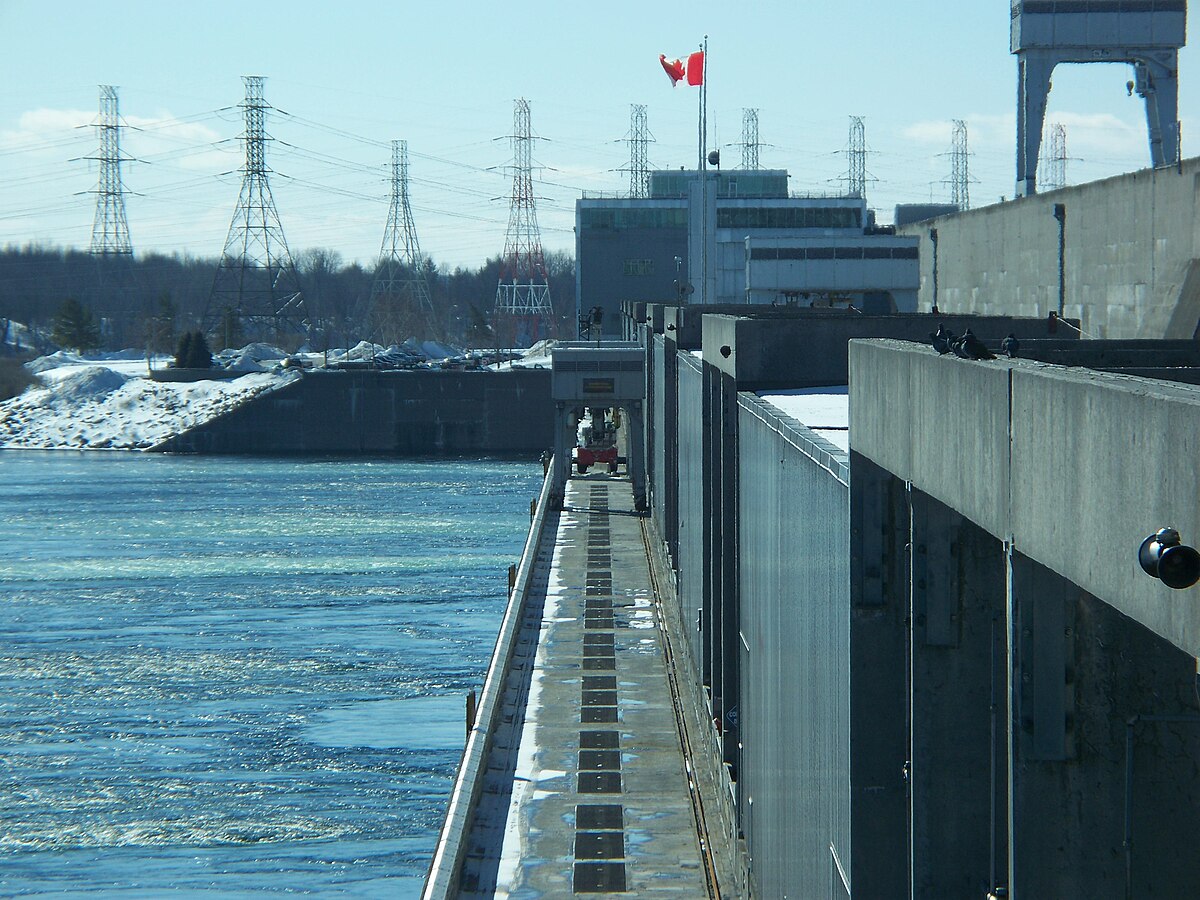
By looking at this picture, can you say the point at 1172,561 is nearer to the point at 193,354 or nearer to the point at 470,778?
the point at 470,778

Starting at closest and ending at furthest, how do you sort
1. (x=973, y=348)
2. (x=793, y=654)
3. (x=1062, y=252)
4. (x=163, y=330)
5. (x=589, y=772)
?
(x=973, y=348)
(x=793, y=654)
(x=589, y=772)
(x=1062, y=252)
(x=163, y=330)

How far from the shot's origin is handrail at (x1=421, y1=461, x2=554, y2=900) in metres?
17.6

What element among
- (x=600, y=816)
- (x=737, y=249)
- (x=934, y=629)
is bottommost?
(x=600, y=816)

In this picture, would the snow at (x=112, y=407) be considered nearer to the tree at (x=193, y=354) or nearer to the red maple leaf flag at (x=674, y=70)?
the tree at (x=193, y=354)

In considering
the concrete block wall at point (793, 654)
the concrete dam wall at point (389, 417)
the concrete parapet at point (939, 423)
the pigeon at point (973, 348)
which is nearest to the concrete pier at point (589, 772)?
the concrete block wall at point (793, 654)

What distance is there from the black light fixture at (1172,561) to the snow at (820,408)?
655 cm

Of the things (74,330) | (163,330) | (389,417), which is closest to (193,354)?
(389,417)

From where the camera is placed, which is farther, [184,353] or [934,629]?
[184,353]

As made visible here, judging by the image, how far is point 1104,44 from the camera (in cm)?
4031

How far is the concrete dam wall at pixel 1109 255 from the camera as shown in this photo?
21984 mm

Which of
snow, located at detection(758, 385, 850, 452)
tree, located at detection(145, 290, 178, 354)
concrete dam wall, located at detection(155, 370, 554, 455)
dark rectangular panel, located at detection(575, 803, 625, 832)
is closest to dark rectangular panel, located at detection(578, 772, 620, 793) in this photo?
dark rectangular panel, located at detection(575, 803, 625, 832)

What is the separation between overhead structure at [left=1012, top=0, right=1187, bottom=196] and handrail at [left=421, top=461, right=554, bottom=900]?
20516 mm

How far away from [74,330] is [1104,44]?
494 ft

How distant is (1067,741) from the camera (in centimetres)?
597
